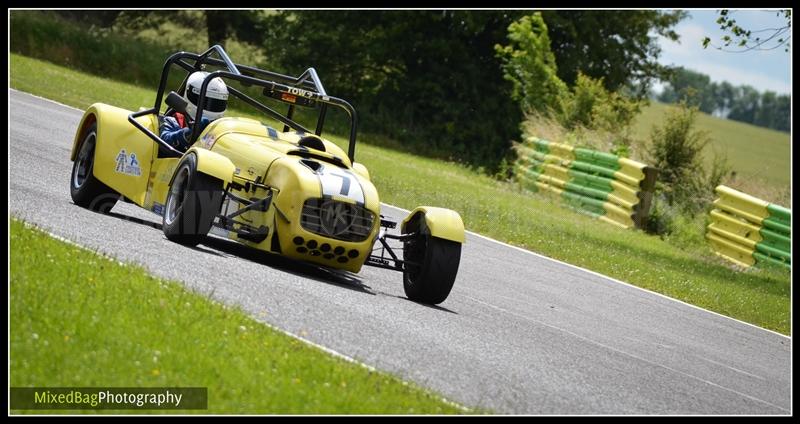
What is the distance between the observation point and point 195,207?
9.80 meters

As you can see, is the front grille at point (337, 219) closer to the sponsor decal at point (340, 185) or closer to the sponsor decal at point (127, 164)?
the sponsor decal at point (340, 185)

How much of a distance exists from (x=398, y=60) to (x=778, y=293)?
25.3 meters

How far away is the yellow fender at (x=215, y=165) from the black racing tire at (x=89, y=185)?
2.00 m

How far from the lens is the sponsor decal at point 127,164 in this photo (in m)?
11.4

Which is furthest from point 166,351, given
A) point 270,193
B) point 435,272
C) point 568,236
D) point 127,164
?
point 568,236

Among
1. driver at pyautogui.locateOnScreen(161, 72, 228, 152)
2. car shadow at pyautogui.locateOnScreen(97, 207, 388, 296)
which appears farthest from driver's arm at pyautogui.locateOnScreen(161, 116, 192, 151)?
car shadow at pyautogui.locateOnScreen(97, 207, 388, 296)

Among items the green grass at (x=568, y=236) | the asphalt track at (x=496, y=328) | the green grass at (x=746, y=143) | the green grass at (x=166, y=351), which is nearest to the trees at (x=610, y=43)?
the green grass at (x=568, y=236)

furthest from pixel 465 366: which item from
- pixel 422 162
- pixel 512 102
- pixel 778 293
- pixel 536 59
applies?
pixel 512 102

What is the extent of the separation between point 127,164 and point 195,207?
196cm

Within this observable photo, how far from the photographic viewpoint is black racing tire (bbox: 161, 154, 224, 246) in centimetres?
976

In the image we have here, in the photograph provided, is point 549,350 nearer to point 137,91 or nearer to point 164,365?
point 164,365

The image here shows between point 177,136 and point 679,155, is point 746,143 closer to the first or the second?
point 679,155

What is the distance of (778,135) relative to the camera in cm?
10212

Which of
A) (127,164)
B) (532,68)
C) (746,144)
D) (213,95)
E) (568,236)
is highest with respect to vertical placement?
(532,68)
